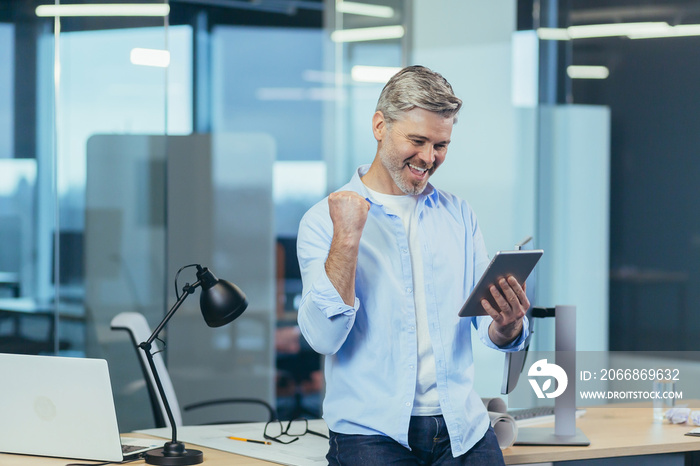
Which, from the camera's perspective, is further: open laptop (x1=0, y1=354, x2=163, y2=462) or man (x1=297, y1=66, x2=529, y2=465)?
open laptop (x1=0, y1=354, x2=163, y2=462)

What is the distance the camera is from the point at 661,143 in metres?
4.32

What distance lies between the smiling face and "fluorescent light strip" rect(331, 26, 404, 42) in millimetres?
2574

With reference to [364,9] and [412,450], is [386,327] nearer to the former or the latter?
[412,450]

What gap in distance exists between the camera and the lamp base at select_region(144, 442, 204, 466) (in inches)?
80.4

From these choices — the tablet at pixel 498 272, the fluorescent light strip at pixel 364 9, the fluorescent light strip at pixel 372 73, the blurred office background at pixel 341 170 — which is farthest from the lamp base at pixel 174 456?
the fluorescent light strip at pixel 364 9

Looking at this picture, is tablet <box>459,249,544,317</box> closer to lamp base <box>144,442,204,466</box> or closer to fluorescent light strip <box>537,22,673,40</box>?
lamp base <box>144,442,204,466</box>

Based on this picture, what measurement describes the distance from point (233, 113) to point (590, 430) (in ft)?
14.8

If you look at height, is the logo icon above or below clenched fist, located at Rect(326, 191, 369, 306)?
below

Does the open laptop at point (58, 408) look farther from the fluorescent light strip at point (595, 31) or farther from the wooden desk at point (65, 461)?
the fluorescent light strip at point (595, 31)

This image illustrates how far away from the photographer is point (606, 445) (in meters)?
2.30

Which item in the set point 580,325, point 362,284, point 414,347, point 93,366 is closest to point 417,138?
point 362,284

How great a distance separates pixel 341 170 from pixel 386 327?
279 cm

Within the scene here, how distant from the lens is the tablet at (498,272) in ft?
5.82

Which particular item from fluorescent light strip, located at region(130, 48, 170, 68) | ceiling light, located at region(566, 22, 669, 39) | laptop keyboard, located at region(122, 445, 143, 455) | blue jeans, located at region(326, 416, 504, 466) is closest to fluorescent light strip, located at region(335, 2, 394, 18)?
ceiling light, located at region(566, 22, 669, 39)
